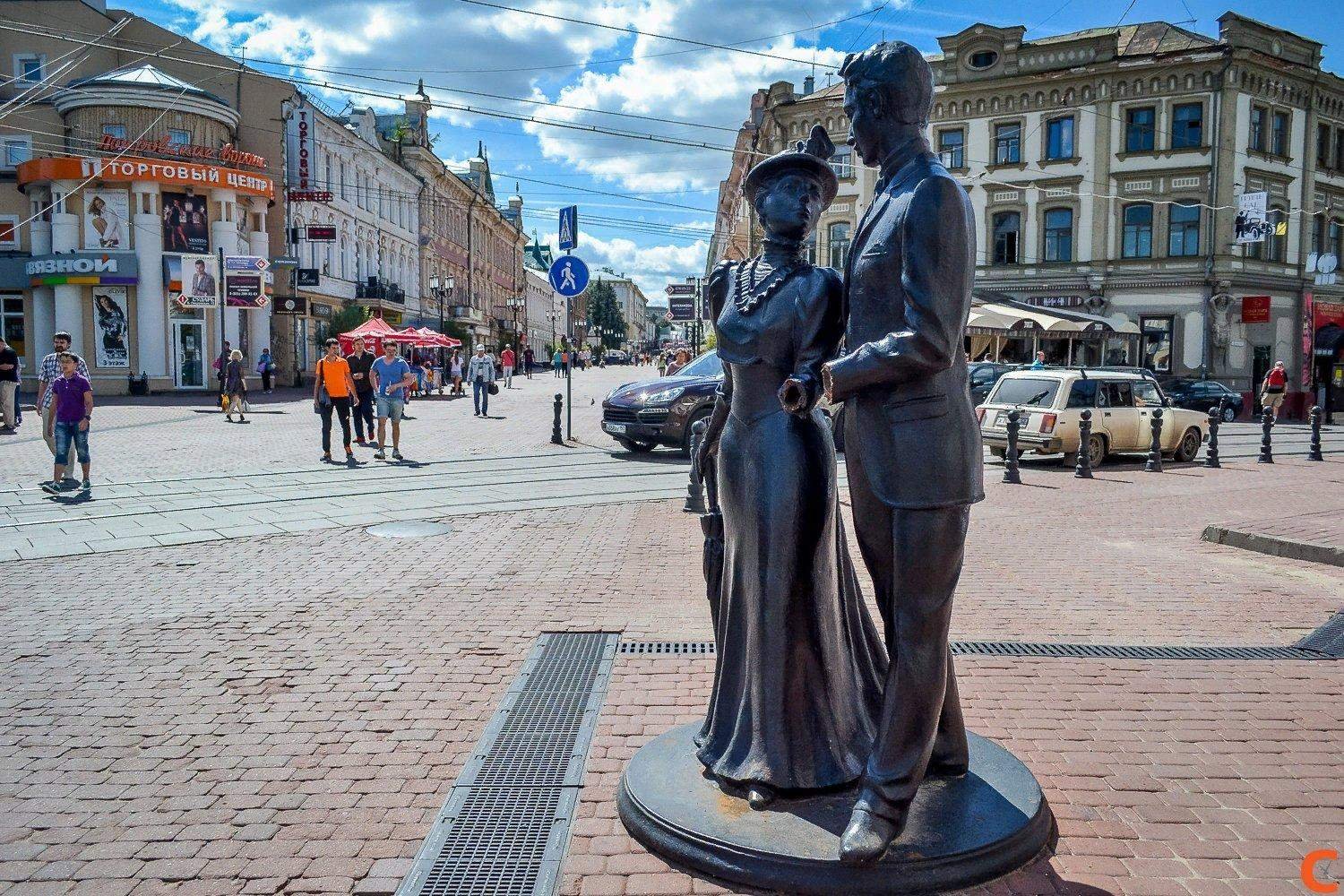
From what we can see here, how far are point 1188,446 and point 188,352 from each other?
31.3m

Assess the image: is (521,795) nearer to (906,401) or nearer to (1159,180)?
(906,401)

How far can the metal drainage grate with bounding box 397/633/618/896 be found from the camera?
9.97 ft

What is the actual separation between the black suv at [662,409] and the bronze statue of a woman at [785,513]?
36.5 feet

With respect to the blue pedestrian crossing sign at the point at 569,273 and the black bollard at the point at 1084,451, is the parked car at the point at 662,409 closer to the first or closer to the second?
the blue pedestrian crossing sign at the point at 569,273

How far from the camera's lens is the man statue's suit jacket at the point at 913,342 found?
2662 millimetres

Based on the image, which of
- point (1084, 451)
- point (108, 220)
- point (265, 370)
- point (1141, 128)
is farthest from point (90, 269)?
point (1141, 128)

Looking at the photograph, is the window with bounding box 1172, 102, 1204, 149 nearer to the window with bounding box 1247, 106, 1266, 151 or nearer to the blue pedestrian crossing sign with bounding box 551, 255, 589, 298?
the window with bounding box 1247, 106, 1266, 151

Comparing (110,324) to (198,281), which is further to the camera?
(110,324)

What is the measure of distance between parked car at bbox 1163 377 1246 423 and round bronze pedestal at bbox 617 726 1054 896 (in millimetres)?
28831

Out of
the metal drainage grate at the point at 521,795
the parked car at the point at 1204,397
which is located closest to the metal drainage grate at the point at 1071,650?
the metal drainage grate at the point at 521,795

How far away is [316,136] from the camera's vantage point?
41375mm

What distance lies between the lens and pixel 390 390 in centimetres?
1519

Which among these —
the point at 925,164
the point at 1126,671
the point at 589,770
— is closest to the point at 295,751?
the point at 589,770

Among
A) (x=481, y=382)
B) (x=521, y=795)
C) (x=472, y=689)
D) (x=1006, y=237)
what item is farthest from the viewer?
(x=1006, y=237)
